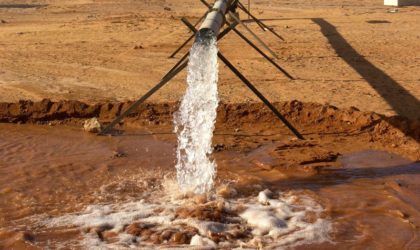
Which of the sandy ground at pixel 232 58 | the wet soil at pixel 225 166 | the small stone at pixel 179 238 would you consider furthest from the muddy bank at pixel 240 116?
the small stone at pixel 179 238

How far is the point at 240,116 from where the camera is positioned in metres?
7.82

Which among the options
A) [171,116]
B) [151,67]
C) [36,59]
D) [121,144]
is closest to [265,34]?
[151,67]

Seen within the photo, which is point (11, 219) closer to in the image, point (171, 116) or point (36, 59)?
point (171, 116)

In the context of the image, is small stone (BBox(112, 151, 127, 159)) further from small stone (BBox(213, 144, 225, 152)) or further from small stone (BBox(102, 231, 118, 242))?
small stone (BBox(102, 231, 118, 242))

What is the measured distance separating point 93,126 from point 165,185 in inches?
74.0

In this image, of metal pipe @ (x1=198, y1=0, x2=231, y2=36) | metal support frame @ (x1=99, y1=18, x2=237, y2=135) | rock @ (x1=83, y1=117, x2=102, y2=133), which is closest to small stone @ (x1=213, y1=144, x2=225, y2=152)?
metal support frame @ (x1=99, y1=18, x2=237, y2=135)

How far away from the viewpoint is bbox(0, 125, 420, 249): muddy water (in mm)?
4797

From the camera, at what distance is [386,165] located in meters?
6.33

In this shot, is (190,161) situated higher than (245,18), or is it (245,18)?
Result: (245,18)

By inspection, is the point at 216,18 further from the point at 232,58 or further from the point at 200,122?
the point at 232,58

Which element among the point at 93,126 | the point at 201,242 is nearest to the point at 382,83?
the point at 93,126

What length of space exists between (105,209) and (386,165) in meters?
3.01

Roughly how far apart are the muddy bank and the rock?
1.03 ft

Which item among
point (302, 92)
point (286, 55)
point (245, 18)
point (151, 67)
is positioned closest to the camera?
point (302, 92)
